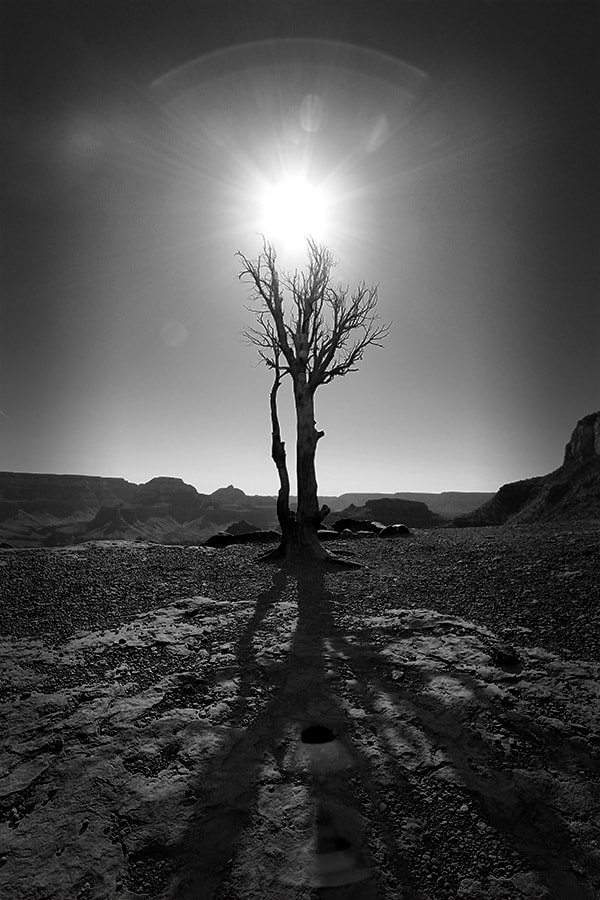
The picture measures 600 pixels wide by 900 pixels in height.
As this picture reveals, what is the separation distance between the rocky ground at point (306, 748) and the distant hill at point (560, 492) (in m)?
38.3

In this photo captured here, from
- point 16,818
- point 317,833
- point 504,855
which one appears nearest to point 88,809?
point 16,818

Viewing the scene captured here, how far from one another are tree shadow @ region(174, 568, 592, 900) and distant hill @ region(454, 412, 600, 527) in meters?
39.9

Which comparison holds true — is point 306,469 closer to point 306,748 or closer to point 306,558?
point 306,558

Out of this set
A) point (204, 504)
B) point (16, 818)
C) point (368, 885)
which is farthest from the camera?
point (204, 504)

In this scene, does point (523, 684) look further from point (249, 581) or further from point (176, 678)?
point (249, 581)

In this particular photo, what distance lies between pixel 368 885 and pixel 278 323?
1264 centimetres

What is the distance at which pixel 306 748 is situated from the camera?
3914 millimetres

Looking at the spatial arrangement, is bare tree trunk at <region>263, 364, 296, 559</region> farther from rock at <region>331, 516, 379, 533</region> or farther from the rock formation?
the rock formation

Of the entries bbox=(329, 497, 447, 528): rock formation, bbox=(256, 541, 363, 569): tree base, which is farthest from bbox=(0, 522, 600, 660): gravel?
bbox=(329, 497, 447, 528): rock formation

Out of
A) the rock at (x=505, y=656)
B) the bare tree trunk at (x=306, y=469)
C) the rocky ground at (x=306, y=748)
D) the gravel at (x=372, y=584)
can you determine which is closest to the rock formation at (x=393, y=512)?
the bare tree trunk at (x=306, y=469)

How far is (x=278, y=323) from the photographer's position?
13.1m

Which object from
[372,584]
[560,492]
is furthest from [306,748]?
[560,492]

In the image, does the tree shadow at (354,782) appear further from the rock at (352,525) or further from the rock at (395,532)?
the rock at (352,525)

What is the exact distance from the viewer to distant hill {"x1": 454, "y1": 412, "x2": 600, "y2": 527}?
1631 inches
